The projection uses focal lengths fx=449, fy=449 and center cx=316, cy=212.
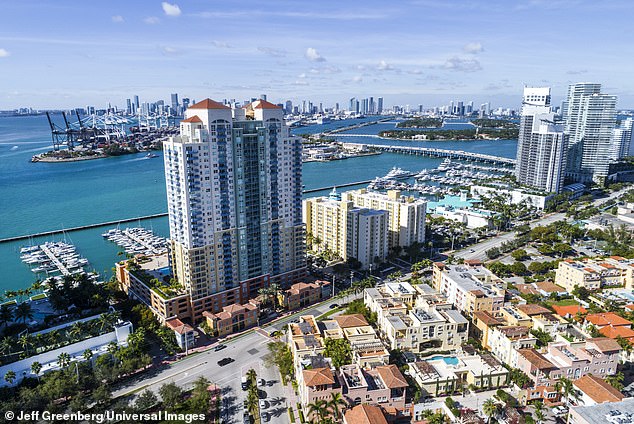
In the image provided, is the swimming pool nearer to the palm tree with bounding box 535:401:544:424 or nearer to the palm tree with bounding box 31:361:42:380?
the palm tree with bounding box 535:401:544:424

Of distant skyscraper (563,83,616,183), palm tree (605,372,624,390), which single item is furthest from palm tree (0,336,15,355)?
distant skyscraper (563,83,616,183)

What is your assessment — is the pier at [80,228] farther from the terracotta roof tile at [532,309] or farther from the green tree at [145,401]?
the terracotta roof tile at [532,309]

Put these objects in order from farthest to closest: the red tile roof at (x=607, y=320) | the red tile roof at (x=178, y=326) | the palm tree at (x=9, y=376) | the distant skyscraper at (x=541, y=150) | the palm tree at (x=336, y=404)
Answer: the distant skyscraper at (x=541, y=150) < the red tile roof at (x=607, y=320) < the red tile roof at (x=178, y=326) < the palm tree at (x=9, y=376) < the palm tree at (x=336, y=404)

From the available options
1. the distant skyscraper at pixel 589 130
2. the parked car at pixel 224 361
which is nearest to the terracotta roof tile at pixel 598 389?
the parked car at pixel 224 361

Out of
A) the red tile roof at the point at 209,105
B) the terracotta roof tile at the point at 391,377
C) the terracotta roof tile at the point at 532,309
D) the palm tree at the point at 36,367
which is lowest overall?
the palm tree at the point at 36,367

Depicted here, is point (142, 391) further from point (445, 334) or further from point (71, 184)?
point (71, 184)

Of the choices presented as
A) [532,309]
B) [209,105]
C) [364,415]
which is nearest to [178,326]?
[364,415]
